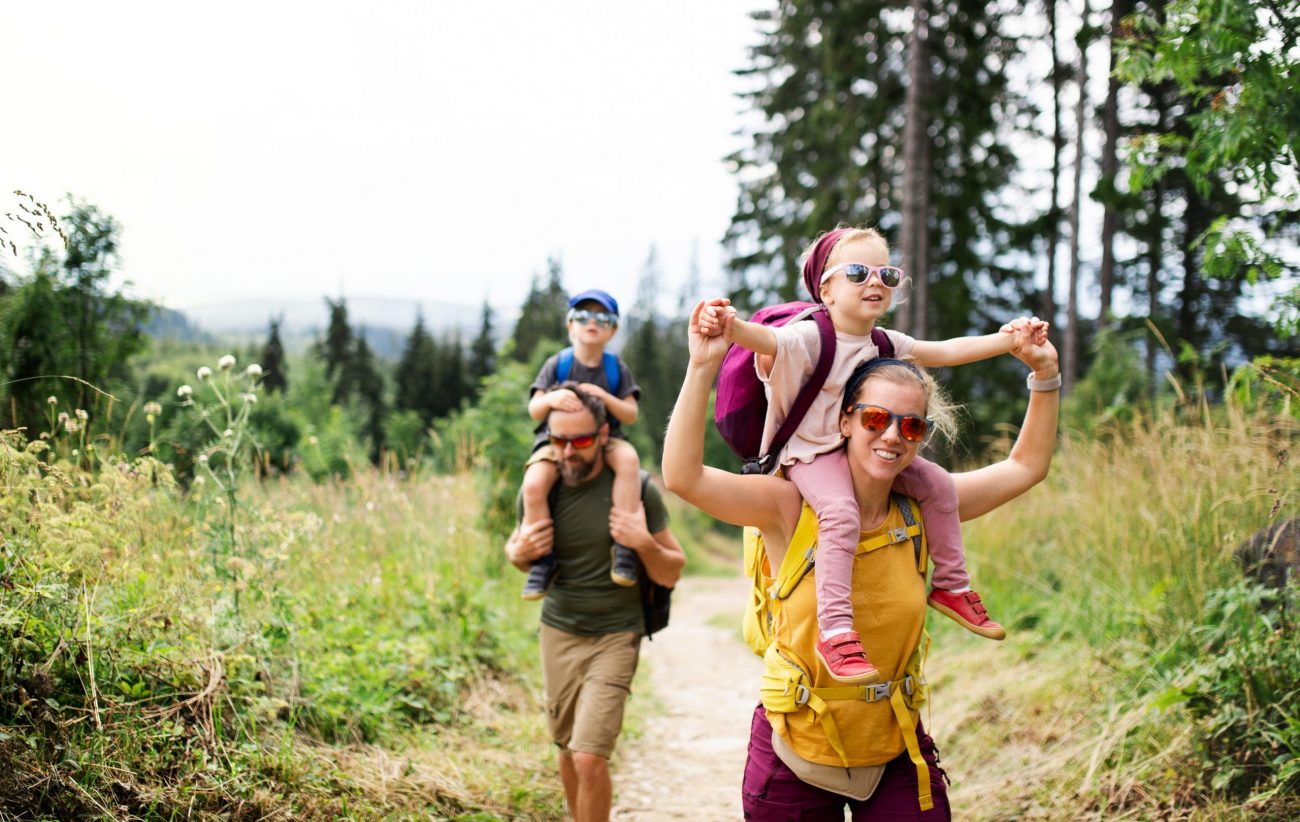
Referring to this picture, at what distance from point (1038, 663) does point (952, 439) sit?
12.9ft

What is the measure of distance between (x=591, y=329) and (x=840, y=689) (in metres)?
2.59

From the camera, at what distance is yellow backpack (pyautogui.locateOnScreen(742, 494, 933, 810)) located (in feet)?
8.05

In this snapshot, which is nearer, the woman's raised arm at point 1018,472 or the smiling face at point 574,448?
the woman's raised arm at point 1018,472

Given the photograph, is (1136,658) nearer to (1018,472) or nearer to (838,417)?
(1018,472)

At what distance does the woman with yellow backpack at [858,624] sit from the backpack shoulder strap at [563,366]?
2.28m

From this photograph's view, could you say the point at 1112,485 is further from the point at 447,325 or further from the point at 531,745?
the point at 447,325

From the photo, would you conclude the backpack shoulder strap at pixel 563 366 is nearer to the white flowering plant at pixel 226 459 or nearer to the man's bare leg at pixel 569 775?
the white flowering plant at pixel 226 459

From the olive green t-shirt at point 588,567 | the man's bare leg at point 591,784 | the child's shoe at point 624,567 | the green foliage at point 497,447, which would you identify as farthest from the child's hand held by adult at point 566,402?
the green foliage at point 497,447

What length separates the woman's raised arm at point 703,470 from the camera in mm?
2225

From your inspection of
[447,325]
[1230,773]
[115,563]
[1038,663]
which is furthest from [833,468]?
[447,325]

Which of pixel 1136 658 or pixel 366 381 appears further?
pixel 366 381

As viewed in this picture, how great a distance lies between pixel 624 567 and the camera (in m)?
4.14

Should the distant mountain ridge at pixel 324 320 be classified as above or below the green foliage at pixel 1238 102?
below

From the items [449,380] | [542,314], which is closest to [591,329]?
[449,380]
